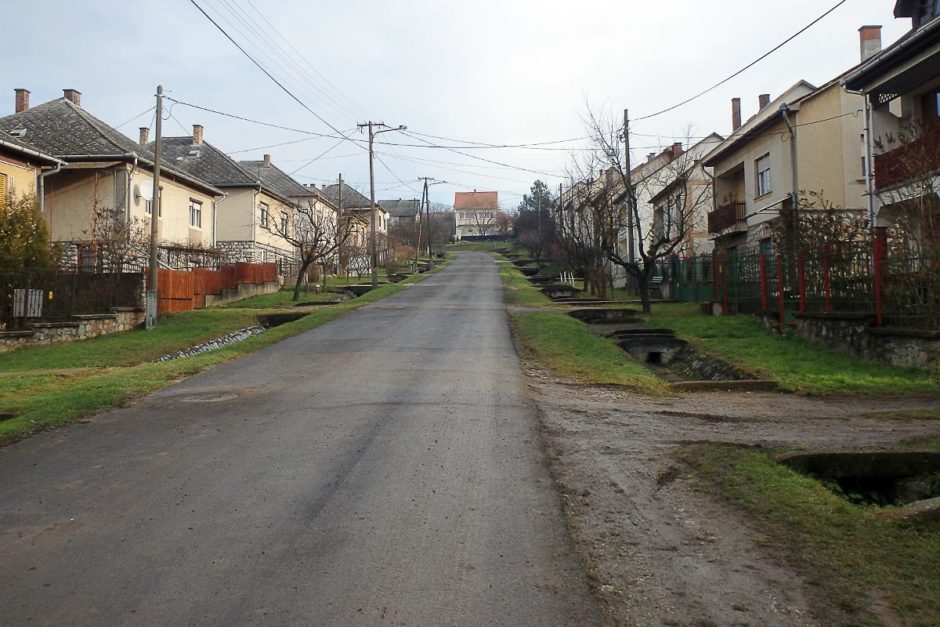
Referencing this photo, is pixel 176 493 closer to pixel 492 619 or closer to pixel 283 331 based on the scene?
pixel 492 619

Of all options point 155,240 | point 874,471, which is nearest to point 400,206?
point 155,240

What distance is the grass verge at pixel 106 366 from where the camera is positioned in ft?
32.4

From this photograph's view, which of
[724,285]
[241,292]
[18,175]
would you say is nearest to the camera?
[724,285]

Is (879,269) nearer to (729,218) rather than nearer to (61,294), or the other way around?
(61,294)

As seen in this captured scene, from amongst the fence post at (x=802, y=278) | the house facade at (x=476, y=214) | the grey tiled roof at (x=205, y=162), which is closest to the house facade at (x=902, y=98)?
the fence post at (x=802, y=278)

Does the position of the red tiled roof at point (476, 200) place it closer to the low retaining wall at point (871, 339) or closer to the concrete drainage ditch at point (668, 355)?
the concrete drainage ditch at point (668, 355)

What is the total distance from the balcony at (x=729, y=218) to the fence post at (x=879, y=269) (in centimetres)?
2011

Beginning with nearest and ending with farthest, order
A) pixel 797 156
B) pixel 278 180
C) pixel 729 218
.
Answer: pixel 797 156
pixel 729 218
pixel 278 180

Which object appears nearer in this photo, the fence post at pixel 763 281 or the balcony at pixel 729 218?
the fence post at pixel 763 281

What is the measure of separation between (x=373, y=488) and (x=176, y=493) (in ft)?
5.20

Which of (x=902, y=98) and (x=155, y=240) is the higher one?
(x=902, y=98)

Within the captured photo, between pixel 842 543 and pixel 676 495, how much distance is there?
1.42m

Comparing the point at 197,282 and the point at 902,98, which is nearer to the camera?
the point at 902,98

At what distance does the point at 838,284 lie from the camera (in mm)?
15453
